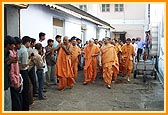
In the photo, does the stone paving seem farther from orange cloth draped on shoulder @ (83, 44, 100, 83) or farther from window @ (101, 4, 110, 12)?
window @ (101, 4, 110, 12)

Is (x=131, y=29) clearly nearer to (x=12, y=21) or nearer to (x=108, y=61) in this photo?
(x=108, y=61)

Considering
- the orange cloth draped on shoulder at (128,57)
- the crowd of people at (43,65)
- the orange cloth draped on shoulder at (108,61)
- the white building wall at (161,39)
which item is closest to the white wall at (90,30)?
the crowd of people at (43,65)

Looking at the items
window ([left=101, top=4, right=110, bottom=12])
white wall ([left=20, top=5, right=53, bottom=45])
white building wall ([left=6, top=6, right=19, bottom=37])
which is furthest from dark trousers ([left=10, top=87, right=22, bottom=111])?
window ([left=101, top=4, right=110, bottom=12])

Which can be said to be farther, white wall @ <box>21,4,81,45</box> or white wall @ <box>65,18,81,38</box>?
white wall @ <box>65,18,81,38</box>

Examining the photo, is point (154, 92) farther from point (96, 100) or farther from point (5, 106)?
point (5, 106)

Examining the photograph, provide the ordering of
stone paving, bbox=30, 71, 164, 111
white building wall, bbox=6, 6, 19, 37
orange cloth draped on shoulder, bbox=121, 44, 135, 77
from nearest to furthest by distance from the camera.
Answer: stone paving, bbox=30, 71, 164, 111
white building wall, bbox=6, 6, 19, 37
orange cloth draped on shoulder, bbox=121, 44, 135, 77

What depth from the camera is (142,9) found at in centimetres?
3184

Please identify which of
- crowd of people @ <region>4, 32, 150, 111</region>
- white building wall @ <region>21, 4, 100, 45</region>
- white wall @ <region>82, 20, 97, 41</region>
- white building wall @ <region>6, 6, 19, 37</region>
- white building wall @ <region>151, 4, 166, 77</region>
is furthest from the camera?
white wall @ <region>82, 20, 97, 41</region>

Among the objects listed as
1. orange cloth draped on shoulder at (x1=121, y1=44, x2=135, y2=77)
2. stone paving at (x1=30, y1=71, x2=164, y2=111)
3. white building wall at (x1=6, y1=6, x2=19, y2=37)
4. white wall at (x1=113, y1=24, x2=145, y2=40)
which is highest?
white wall at (x1=113, y1=24, x2=145, y2=40)

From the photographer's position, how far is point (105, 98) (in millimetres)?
7938

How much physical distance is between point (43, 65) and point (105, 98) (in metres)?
1.92

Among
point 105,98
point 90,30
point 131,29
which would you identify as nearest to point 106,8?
point 131,29

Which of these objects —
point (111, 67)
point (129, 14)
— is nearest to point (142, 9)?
point (129, 14)

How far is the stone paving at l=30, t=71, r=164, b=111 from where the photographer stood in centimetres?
688
